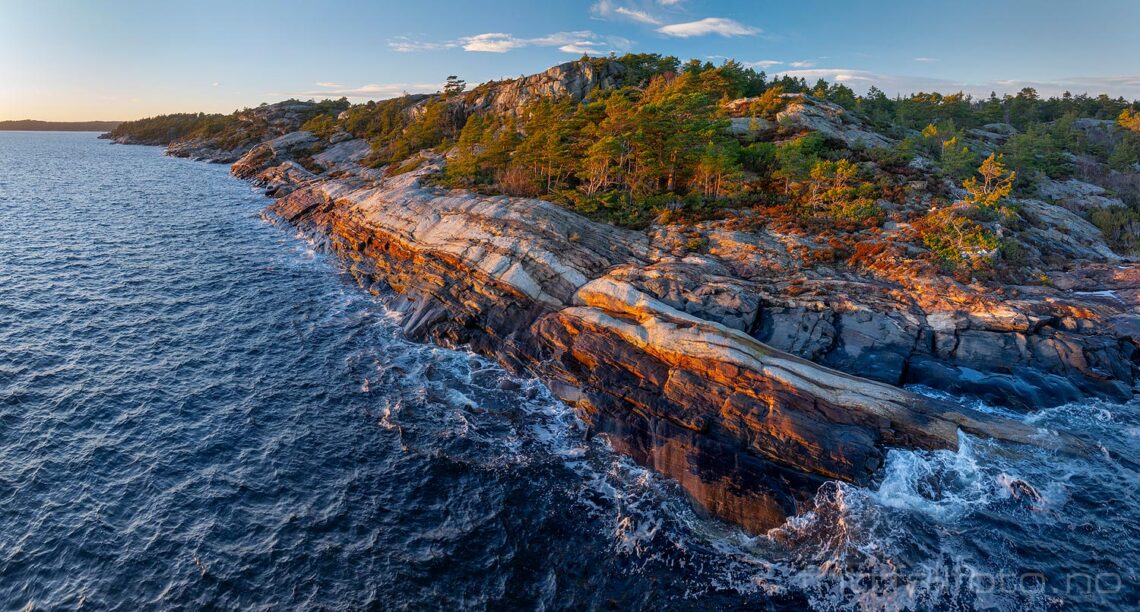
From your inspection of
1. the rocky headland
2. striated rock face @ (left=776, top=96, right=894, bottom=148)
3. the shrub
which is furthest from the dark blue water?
striated rock face @ (left=776, top=96, right=894, bottom=148)

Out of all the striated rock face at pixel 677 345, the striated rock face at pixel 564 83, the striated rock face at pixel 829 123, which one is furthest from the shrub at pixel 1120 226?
the striated rock face at pixel 564 83

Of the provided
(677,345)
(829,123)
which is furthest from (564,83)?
(677,345)

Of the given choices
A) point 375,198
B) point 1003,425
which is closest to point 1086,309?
point 1003,425

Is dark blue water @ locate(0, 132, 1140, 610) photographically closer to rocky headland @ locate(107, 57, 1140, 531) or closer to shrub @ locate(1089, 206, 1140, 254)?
rocky headland @ locate(107, 57, 1140, 531)

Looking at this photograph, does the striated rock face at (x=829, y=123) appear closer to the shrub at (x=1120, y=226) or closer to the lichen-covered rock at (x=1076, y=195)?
the lichen-covered rock at (x=1076, y=195)

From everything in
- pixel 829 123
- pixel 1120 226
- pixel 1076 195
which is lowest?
pixel 1120 226

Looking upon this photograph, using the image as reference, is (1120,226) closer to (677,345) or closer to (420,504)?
(677,345)

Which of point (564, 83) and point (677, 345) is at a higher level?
point (564, 83)
